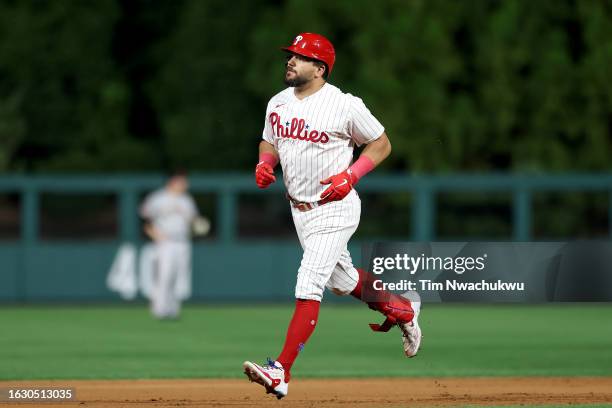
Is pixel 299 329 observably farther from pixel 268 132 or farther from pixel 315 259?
pixel 268 132

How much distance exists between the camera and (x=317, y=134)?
902 cm

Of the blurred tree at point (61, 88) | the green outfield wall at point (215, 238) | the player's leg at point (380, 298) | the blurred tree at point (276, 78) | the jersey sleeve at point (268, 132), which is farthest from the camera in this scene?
the blurred tree at point (61, 88)

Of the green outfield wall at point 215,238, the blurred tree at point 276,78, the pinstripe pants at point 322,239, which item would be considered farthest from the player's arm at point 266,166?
the blurred tree at point 276,78

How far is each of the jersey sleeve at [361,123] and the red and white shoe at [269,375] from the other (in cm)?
160

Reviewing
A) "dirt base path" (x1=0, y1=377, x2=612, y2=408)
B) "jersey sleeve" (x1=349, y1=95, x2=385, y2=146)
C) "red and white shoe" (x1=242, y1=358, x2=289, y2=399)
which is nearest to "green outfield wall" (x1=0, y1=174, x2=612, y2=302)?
"dirt base path" (x1=0, y1=377, x2=612, y2=408)

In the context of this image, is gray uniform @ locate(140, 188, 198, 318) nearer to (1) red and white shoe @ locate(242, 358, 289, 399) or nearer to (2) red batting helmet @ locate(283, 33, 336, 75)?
(2) red batting helmet @ locate(283, 33, 336, 75)

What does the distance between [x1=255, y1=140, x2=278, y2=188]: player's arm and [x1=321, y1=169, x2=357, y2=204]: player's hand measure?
1.27 feet

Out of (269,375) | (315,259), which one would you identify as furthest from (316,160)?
(269,375)

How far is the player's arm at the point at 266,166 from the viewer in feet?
29.8

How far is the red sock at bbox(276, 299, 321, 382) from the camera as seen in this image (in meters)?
8.81

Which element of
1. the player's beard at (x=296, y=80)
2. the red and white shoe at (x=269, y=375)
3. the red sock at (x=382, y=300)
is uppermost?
the player's beard at (x=296, y=80)

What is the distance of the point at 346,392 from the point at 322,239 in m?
1.53

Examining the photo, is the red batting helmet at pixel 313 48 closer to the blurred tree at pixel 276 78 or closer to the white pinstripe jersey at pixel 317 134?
the white pinstripe jersey at pixel 317 134

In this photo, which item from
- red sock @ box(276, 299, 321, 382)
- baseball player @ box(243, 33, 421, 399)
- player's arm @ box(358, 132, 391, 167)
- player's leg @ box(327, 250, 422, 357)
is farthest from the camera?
player's leg @ box(327, 250, 422, 357)
